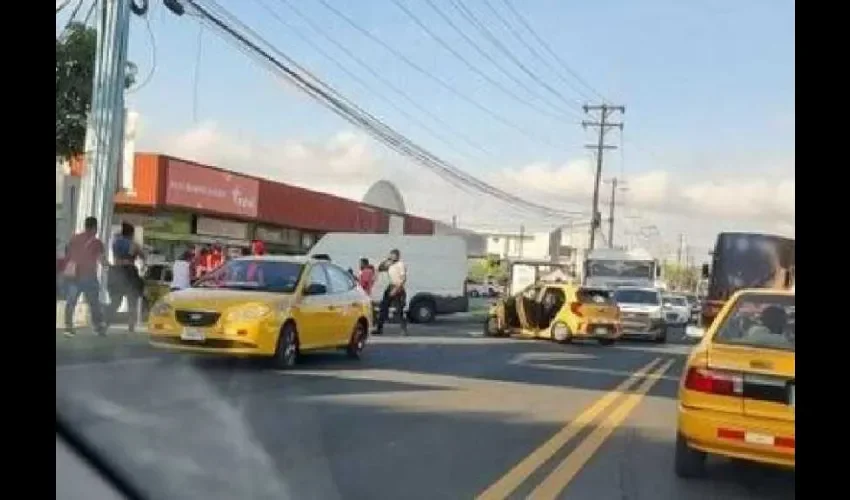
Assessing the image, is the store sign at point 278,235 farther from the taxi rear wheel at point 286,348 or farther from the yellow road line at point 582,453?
the yellow road line at point 582,453

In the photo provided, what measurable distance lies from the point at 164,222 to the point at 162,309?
2917 mm

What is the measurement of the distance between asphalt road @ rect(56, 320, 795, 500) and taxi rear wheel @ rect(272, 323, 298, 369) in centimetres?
22

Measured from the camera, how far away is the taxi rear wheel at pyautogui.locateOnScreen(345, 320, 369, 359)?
46.5ft

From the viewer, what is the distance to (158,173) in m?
10.6

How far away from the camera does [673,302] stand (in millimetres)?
18875

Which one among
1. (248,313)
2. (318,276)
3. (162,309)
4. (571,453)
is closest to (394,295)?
(318,276)

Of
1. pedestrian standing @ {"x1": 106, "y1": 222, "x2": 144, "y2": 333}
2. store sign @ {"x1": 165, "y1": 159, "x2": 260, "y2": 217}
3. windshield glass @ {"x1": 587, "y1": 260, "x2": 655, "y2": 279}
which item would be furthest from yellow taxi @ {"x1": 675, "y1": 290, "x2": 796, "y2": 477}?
windshield glass @ {"x1": 587, "y1": 260, "x2": 655, "y2": 279}

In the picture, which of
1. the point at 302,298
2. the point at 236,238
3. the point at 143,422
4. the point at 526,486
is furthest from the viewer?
the point at 236,238

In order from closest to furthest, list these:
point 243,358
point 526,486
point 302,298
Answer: point 526,486, point 243,358, point 302,298

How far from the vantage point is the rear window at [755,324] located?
572cm

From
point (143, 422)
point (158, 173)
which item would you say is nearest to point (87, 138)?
point (158, 173)

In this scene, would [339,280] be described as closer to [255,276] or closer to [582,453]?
[255,276]

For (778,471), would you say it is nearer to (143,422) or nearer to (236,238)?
(143,422)
